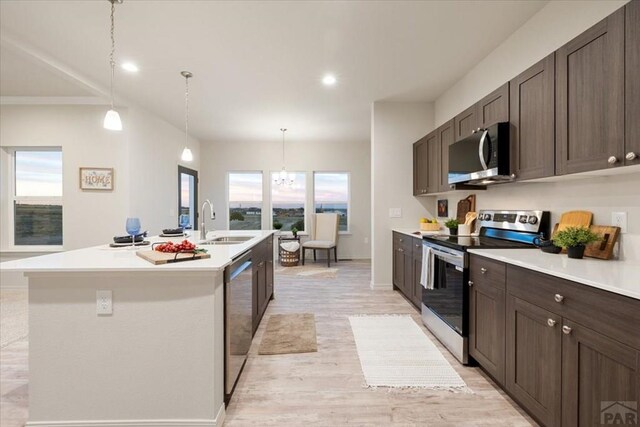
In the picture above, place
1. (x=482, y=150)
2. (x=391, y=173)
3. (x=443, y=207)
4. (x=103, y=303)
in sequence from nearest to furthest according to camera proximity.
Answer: (x=103, y=303) < (x=482, y=150) < (x=443, y=207) < (x=391, y=173)

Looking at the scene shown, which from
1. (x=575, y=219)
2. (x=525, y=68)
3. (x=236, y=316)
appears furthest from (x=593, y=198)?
(x=236, y=316)

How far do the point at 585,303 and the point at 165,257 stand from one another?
207cm

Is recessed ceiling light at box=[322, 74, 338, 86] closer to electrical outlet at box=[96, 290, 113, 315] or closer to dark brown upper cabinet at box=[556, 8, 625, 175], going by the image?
dark brown upper cabinet at box=[556, 8, 625, 175]

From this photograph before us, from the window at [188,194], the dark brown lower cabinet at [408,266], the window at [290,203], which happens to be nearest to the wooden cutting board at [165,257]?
the dark brown lower cabinet at [408,266]

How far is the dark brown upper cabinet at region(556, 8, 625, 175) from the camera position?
4.84 feet

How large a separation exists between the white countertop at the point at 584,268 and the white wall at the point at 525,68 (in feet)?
0.93

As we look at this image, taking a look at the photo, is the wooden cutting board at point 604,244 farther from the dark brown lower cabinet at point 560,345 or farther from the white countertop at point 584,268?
the dark brown lower cabinet at point 560,345

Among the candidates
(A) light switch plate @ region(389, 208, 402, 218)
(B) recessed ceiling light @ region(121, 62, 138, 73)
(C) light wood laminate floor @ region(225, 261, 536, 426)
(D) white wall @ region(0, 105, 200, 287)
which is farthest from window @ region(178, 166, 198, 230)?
(C) light wood laminate floor @ region(225, 261, 536, 426)

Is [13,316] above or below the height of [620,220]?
below

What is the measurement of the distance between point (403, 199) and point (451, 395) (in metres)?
2.89

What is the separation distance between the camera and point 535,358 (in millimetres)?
1583

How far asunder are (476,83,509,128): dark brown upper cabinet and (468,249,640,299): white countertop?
3.73ft

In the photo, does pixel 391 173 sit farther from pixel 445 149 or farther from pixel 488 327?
pixel 488 327

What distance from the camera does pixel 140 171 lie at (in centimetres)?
458
